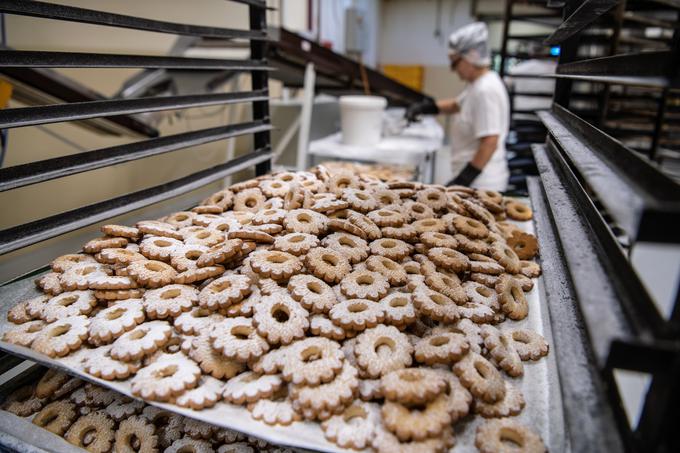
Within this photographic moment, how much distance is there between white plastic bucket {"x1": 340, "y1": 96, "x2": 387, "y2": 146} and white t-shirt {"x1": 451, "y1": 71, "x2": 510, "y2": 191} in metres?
0.66

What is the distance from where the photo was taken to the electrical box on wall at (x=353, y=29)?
7527 mm

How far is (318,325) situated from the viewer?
112 centimetres

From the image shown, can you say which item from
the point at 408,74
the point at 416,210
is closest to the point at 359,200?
the point at 416,210

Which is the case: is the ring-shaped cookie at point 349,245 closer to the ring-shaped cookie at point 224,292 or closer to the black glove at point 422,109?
the ring-shaped cookie at point 224,292

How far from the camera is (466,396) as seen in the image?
95cm

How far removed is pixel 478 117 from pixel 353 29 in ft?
16.7

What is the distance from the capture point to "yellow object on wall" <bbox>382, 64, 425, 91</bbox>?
32.6 ft

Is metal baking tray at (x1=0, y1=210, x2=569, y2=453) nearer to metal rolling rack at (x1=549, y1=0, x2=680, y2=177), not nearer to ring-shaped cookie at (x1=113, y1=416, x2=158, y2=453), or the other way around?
ring-shaped cookie at (x1=113, y1=416, x2=158, y2=453)

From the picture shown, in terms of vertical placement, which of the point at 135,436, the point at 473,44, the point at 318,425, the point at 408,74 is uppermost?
the point at 408,74

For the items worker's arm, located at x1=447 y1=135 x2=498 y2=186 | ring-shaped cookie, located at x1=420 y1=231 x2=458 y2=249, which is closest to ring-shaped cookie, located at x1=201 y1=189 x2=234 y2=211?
ring-shaped cookie, located at x1=420 y1=231 x2=458 y2=249

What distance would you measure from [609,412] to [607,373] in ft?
0.26

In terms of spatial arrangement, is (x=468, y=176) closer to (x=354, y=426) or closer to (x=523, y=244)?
(x=523, y=244)

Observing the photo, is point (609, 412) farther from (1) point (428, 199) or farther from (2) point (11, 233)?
(2) point (11, 233)

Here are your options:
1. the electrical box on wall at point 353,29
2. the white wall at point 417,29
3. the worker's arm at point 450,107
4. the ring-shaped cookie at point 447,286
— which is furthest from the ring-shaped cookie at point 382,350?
the white wall at point 417,29
